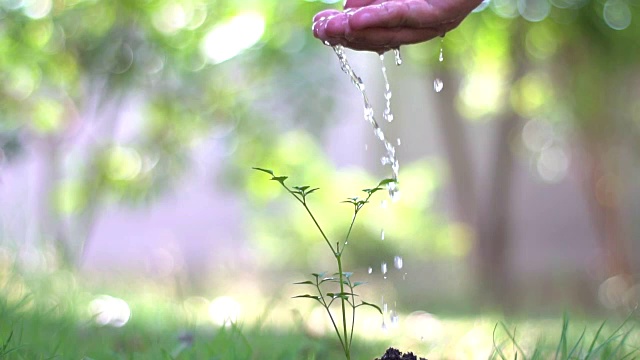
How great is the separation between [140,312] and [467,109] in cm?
497

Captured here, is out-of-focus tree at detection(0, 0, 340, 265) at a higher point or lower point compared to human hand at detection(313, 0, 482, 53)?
higher

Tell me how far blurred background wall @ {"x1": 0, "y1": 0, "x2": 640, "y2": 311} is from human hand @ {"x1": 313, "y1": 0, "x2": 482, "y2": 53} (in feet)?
8.46

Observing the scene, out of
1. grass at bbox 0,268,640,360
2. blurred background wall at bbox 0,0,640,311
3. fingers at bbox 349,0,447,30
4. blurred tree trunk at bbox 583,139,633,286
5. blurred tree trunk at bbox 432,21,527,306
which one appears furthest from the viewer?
blurred tree trunk at bbox 583,139,633,286

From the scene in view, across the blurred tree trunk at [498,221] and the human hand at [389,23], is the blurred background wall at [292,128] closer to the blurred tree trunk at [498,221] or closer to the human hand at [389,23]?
the blurred tree trunk at [498,221]

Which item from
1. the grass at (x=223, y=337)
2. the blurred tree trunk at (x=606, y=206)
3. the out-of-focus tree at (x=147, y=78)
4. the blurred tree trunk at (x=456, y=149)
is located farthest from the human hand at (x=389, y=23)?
the blurred tree trunk at (x=606, y=206)

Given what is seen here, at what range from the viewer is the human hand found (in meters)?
1.96

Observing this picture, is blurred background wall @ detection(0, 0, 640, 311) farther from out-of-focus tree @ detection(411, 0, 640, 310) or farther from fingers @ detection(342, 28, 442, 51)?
fingers @ detection(342, 28, 442, 51)

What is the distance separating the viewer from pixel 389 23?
199cm

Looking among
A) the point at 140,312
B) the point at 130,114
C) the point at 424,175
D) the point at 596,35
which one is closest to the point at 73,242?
the point at 140,312

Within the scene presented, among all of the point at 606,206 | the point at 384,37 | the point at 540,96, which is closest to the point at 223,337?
Result: the point at 384,37

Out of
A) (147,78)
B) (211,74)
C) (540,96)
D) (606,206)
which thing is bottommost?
(147,78)

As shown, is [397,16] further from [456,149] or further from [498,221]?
[456,149]

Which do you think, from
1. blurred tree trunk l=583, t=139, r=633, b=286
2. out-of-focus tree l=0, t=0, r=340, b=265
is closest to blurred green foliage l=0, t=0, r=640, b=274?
out-of-focus tree l=0, t=0, r=340, b=265

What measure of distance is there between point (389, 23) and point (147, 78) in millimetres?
3487
